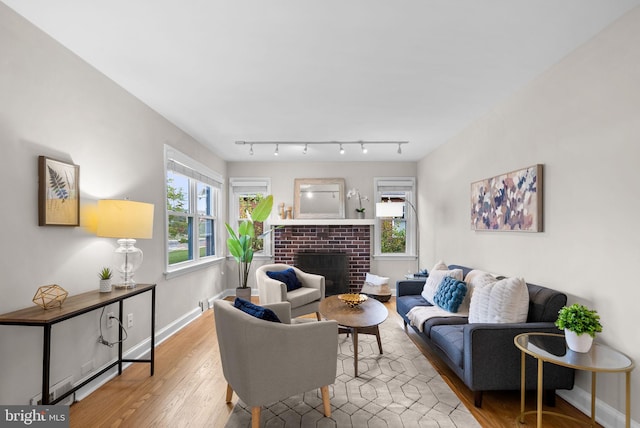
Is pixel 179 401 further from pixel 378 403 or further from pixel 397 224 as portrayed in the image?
pixel 397 224

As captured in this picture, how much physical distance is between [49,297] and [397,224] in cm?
511

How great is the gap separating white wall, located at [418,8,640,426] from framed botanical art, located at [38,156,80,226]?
3.46 m

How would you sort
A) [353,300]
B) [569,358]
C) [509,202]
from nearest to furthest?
[569,358], [509,202], [353,300]

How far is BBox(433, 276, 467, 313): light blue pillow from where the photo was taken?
3.24 meters

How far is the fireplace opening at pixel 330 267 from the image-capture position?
5875 mm

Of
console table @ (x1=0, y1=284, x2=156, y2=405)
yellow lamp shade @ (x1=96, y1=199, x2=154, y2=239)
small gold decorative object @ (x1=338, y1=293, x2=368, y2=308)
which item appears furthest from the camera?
small gold decorative object @ (x1=338, y1=293, x2=368, y2=308)

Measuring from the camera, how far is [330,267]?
5902 millimetres

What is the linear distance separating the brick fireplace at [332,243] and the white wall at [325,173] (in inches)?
9.8

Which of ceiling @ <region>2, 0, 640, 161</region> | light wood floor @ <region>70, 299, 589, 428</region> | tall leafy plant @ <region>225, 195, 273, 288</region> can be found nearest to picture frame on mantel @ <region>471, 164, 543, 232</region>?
ceiling @ <region>2, 0, 640, 161</region>

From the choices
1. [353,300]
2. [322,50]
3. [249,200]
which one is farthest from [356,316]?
[249,200]

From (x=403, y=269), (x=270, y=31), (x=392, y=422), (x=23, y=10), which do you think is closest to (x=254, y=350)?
(x=392, y=422)

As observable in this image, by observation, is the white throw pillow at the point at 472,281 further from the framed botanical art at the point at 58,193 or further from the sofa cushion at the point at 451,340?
the framed botanical art at the point at 58,193

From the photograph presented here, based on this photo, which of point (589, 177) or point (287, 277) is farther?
point (287, 277)

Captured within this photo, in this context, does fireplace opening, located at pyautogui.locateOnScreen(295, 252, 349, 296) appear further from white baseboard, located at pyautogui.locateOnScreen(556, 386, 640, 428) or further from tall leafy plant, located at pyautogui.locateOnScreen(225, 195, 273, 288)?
white baseboard, located at pyautogui.locateOnScreen(556, 386, 640, 428)
